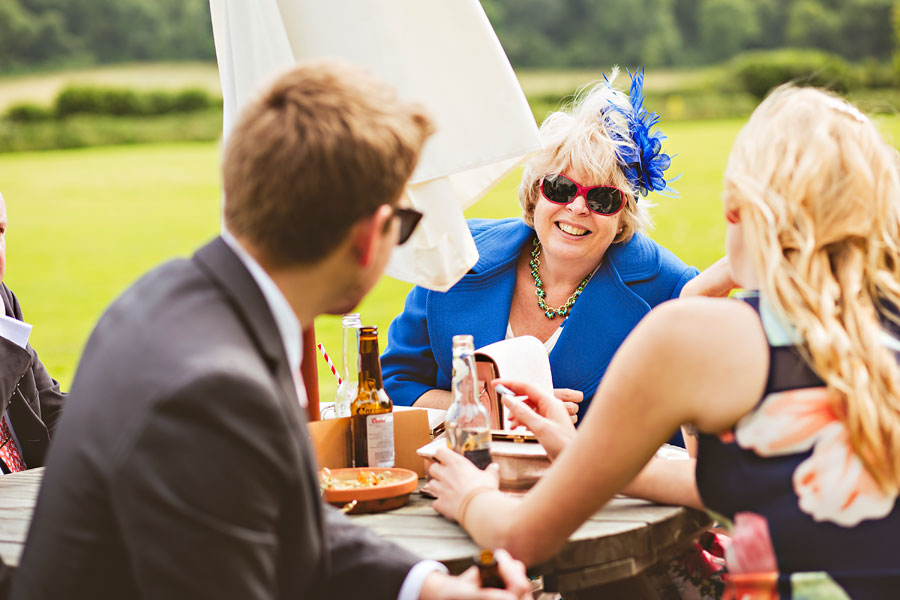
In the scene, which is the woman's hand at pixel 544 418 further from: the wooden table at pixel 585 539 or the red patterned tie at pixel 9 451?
the red patterned tie at pixel 9 451

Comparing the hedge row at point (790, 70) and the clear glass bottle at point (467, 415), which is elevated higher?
the hedge row at point (790, 70)

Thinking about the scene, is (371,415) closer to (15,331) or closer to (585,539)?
(585,539)

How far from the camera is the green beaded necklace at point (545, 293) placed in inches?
133

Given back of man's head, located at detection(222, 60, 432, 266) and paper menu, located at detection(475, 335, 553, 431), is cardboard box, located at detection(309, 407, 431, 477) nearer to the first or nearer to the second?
paper menu, located at detection(475, 335, 553, 431)

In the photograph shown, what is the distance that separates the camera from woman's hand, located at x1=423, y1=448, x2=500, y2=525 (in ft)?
6.55

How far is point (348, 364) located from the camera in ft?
8.45

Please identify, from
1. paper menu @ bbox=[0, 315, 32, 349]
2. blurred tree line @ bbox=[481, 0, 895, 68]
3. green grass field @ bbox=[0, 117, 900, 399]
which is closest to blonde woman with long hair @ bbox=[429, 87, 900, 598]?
paper menu @ bbox=[0, 315, 32, 349]

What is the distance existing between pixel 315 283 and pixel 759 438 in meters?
0.83

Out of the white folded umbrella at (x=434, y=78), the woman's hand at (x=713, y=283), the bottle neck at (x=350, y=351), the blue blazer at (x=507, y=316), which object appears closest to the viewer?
the white folded umbrella at (x=434, y=78)

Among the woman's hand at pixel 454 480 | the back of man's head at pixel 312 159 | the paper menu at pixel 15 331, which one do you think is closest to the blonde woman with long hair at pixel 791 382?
the woman's hand at pixel 454 480

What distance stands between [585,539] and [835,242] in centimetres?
77

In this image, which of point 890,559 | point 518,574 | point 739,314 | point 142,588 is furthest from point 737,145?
point 142,588

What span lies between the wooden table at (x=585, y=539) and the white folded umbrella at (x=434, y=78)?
2.34 ft

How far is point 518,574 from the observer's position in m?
1.66
